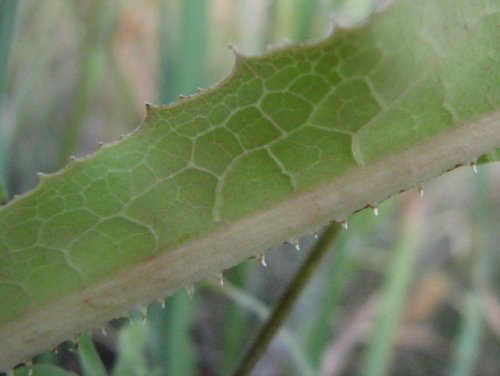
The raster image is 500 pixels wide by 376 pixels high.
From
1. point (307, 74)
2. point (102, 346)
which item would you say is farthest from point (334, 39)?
point (102, 346)

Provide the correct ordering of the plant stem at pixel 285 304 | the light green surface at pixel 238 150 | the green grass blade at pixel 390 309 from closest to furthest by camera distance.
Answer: the light green surface at pixel 238 150, the plant stem at pixel 285 304, the green grass blade at pixel 390 309

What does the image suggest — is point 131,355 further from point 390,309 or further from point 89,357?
point 390,309

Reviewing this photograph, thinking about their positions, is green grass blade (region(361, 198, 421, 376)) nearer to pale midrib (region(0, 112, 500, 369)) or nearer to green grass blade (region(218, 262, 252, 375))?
green grass blade (region(218, 262, 252, 375))

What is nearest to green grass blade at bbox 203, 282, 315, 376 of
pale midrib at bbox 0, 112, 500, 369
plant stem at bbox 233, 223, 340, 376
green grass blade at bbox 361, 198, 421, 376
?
green grass blade at bbox 361, 198, 421, 376

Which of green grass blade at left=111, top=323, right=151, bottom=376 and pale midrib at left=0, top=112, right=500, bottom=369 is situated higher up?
green grass blade at left=111, top=323, right=151, bottom=376

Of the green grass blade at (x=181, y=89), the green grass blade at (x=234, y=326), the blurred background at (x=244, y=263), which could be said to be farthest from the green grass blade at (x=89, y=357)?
the green grass blade at (x=234, y=326)

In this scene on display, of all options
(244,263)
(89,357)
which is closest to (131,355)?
(89,357)

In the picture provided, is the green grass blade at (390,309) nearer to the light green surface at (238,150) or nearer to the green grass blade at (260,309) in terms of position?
the green grass blade at (260,309)
